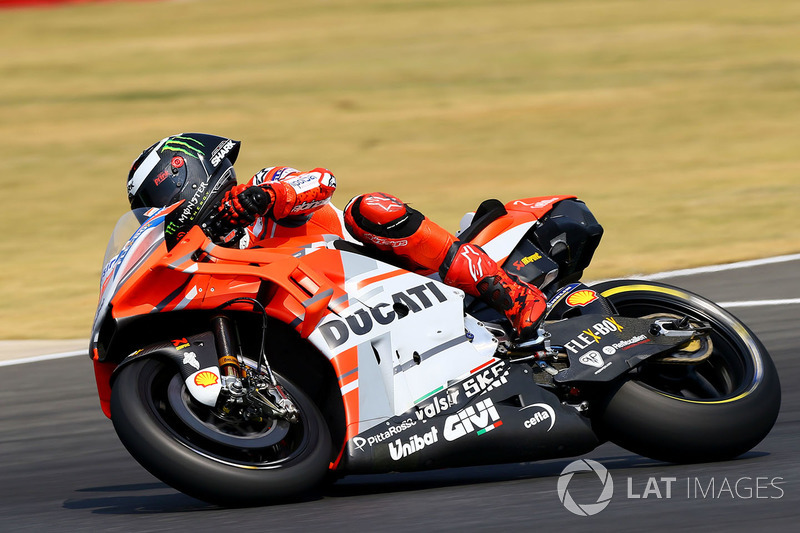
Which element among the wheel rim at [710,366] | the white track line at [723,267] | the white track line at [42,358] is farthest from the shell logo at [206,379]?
the white track line at [723,267]

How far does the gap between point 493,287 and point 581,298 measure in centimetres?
46

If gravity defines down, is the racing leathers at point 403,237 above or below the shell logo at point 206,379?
above

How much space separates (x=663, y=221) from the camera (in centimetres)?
1228

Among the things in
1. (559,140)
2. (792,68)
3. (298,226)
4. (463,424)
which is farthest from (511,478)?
(792,68)

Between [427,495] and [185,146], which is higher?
[185,146]

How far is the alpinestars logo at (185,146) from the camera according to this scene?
4809 millimetres

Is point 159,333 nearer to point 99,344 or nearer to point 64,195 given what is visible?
point 99,344

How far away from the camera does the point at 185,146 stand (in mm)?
4828

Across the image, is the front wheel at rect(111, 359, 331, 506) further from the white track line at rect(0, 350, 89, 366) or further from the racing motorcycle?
the white track line at rect(0, 350, 89, 366)

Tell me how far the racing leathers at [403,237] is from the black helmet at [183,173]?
0.55 ft

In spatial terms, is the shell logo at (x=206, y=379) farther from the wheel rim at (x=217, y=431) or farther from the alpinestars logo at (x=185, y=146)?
the alpinestars logo at (x=185, y=146)

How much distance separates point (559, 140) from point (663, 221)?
17.7 feet

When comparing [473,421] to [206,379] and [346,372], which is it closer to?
[346,372]
